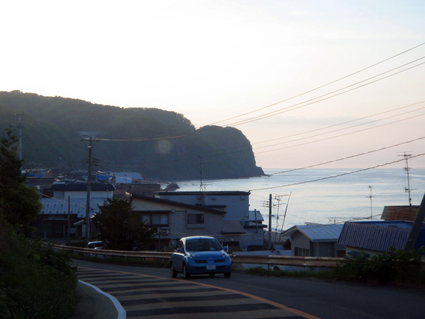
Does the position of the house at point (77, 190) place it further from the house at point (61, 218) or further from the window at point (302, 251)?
the window at point (302, 251)

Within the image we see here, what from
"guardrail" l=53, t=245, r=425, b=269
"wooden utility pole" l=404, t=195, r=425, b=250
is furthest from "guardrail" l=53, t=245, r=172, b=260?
"wooden utility pole" l=404, t=195, r=425, b=250

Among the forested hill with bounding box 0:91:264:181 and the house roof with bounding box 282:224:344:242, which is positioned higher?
the forested hill with bounding box 0:91:264:181

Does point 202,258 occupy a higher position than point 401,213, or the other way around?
point 401,213

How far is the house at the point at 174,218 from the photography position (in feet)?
142

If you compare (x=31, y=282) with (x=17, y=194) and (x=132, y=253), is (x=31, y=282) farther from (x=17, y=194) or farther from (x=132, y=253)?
(x=17, y=194)

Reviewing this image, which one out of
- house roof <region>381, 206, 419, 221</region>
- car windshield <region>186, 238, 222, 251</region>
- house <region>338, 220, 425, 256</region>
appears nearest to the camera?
car windshield <region>186, 238, 222, 251</region>

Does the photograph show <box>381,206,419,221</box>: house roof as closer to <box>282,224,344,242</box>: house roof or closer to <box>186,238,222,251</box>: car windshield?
<box>282,224,344,242</box>: house roof

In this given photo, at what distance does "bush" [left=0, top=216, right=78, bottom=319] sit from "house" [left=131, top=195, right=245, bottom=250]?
3192 centimetres

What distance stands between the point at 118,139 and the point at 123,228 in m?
119

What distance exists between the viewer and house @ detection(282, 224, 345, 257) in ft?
93.8

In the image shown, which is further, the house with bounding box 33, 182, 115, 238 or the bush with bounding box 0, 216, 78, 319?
the house with bounding box 33, 182, 115, 238

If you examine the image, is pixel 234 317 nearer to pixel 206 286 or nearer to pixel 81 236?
pixel 206 286

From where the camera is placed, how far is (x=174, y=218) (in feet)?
144

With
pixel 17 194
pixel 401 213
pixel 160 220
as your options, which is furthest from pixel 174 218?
pixel 401 213
